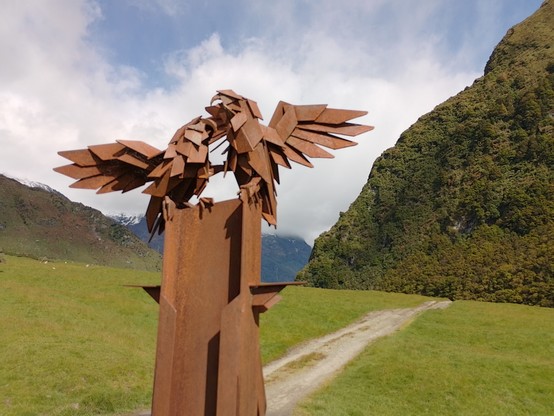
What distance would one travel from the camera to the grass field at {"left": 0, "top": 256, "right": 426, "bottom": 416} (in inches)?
481

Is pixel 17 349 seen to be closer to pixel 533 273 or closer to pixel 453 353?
pixel 453 353

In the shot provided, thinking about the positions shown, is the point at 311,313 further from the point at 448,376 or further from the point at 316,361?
the point at 448,376

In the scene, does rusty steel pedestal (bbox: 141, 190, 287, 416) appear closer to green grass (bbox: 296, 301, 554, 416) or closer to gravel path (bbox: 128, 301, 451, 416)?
gravel path (bbox: 128, 301, 451, 416)

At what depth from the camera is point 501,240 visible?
64.3 meters

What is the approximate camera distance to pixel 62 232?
490 feet

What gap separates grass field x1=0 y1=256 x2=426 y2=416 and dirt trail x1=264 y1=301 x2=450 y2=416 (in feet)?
3.47

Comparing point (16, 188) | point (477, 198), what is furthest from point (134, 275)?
point (16, 188)

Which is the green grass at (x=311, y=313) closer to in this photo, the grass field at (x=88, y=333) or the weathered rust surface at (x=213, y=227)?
the grass field at (x=88, y=333)

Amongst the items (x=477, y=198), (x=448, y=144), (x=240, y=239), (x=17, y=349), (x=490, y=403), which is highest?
(x=448, y=144)

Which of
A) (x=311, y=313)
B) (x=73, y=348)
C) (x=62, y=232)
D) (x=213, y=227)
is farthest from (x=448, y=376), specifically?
(x=62, y=232)

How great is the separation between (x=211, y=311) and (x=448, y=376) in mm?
12212

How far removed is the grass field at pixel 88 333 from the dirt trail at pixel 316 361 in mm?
1056

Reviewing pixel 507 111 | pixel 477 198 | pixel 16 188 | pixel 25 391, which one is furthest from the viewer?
pixel 16 188

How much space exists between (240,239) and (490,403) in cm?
1143
